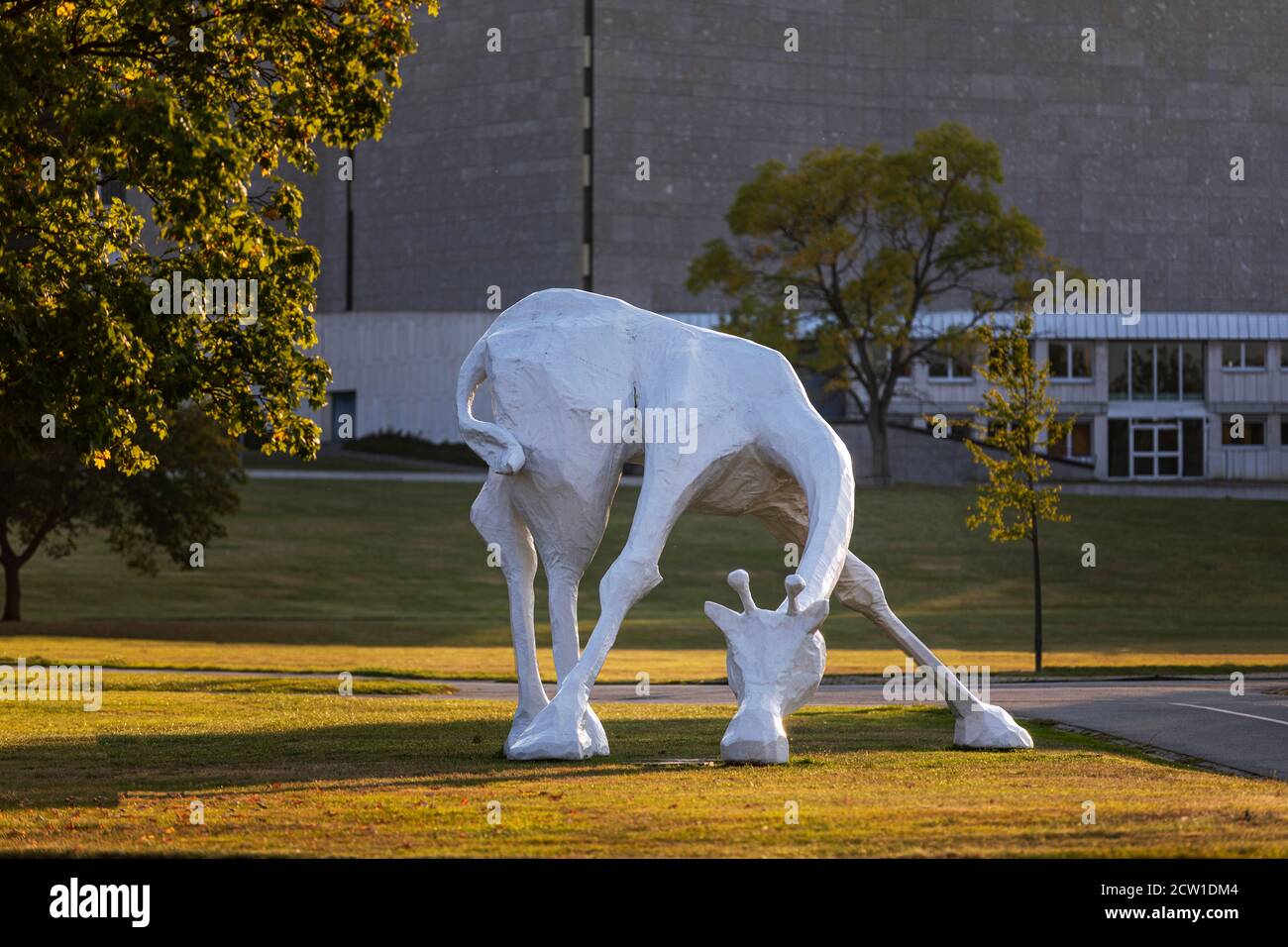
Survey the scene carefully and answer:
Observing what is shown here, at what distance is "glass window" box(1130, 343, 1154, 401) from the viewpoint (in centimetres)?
7288

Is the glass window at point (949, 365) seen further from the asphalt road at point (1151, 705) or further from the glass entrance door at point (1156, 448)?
→ the asphalt road at point (1151, 705)

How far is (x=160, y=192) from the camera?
14.7 metres

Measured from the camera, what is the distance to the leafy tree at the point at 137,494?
37.3 m

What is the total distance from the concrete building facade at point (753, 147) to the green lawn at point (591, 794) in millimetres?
59388

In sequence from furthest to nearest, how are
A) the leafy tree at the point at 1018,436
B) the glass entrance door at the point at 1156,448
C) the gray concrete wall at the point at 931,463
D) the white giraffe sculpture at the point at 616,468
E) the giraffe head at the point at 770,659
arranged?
the glass entrance door at the point at 1156,448
the gray concrete wall at the point at 931,463
the leafy tree at the point at 1018,436
the white giraffe sculpture at the point at 616,468
the giraffe head at the point at 770,659

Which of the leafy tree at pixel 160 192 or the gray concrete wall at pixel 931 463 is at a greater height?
the leafy tree at pixel 160 192

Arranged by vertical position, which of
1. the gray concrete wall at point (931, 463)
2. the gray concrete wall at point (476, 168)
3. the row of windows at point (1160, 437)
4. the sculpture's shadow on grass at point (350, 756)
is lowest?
the sculpture's shadow on grass at point (350, 756)

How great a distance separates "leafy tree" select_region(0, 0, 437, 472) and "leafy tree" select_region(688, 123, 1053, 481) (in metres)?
41.0

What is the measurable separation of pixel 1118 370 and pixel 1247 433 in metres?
5.87

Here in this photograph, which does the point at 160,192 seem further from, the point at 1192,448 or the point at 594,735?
the point at 1192,448

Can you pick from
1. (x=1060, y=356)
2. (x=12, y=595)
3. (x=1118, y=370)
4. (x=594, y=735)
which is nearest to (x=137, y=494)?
(x=12, y=595)

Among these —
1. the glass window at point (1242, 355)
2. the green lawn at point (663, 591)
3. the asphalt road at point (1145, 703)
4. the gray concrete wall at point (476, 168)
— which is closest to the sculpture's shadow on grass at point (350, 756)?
the asphalt road at point (1145, 703)

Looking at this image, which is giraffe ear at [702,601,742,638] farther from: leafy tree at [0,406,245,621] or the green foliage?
leafy tree at [0,406,245,621]

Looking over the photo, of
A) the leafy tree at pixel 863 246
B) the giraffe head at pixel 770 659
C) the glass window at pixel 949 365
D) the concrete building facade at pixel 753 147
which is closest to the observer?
the giraffe head at pixel 770 659
